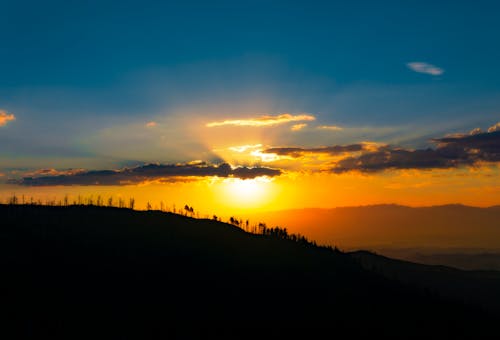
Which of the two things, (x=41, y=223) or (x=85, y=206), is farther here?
(x=85, y=206)

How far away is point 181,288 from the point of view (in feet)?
98.7

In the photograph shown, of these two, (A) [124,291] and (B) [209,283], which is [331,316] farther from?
(A) [124,291]

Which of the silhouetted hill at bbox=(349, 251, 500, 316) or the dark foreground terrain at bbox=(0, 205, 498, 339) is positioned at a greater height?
the dark foreground terrain at bbox=(0, 205, 498, 339)

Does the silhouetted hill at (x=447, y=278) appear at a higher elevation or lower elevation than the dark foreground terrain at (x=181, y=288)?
lower

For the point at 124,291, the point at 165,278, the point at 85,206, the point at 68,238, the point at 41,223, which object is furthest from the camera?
the point at 85,206

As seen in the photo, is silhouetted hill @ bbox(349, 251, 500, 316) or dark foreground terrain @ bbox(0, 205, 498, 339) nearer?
dark foreground terrain @ bbox(0, 205, 498, 339)

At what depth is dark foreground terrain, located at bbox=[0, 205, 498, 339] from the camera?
24.9m

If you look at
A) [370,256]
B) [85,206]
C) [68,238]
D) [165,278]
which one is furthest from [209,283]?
[370,256]

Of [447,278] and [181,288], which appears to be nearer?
[181,288]

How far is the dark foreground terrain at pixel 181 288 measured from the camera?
24.9 metres

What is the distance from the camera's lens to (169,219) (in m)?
44.8

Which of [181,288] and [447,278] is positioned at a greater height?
[181,288]

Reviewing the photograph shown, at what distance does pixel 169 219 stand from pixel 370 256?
Answer: 79194mm

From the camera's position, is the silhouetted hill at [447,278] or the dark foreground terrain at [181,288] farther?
the silhouetted hill at [447,278]
